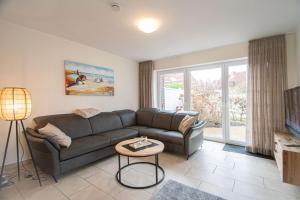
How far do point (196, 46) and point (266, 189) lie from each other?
2.97m

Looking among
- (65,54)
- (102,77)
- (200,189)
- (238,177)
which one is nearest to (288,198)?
(238,177)

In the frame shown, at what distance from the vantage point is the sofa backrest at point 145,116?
3963mm

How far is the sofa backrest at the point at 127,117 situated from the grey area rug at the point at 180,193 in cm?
214

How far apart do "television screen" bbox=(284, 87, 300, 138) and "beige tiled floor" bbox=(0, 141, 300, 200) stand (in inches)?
30.3

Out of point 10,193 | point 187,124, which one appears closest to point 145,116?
point 187,124

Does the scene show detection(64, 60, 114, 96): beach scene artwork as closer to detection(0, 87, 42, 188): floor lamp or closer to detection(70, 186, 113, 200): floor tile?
detection(0, 87, 42, 188): floor lamp

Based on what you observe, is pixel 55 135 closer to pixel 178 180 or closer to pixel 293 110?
pixel 178 180

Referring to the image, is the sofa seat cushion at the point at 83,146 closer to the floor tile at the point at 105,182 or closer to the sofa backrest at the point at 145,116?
the floor tile at the point at 105,182

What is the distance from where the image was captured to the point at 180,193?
5.97 feet

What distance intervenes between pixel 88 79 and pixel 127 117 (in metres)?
1.38

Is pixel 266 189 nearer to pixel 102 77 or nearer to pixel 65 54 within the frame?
pixel 102 77

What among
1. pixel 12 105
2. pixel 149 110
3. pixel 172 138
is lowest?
pixel 172 138

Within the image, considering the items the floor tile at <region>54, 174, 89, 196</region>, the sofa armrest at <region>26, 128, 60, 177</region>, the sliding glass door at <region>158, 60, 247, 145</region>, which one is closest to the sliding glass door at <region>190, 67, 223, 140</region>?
the sliding glass door at <region>158, 60, 247, 145</region>

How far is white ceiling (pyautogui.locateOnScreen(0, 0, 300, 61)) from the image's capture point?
75.8 inches
